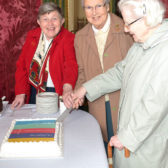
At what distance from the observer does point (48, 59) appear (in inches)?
95.5

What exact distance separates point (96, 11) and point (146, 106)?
1.12 m

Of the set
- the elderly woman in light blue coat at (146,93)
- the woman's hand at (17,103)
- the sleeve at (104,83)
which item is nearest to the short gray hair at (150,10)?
the elderly woman in light blue coat at (146,93)

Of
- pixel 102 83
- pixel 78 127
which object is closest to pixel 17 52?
pixel 102 83

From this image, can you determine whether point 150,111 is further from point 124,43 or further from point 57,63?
point 57,63

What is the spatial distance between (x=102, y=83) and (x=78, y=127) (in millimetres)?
438

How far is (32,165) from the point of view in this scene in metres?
1.16

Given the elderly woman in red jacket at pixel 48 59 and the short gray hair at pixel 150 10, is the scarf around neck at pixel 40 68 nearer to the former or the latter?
the elderly woman in red jacket at pixel 48 59

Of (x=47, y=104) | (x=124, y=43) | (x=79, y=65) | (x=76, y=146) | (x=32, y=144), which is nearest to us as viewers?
(x=32, y=144)

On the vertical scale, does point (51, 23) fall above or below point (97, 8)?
below

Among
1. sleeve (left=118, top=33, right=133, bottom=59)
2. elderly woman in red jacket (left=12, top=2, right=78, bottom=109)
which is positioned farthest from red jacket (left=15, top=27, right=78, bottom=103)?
sleeve (left=118, top=33, right=133, bottom=59)

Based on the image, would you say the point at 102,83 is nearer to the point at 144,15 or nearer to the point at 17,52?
the point at 144,15

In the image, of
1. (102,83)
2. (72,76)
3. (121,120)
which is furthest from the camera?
(72,76)

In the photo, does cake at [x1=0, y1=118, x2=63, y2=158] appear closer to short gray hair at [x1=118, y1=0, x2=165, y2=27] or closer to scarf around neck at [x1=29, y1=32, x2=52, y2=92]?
short gray hair at [x1=118, y1=0, x2=165, y2=27]

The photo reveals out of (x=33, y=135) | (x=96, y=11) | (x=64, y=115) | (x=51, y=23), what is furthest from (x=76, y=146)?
(x=51, y=23)
